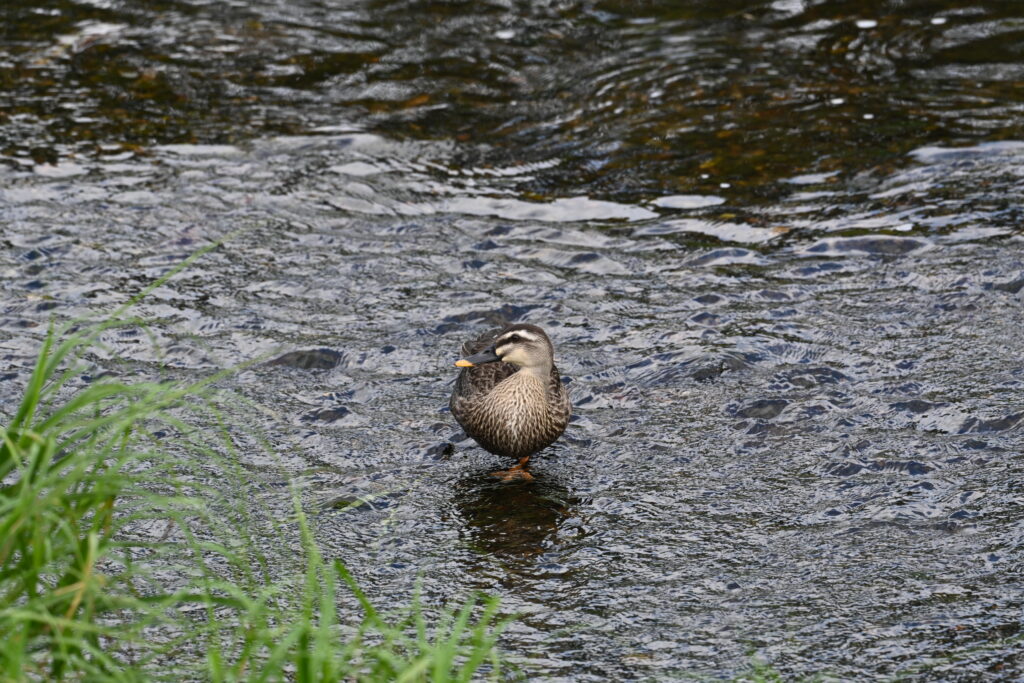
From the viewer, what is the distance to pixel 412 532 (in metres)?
6.44

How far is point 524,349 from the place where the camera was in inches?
279

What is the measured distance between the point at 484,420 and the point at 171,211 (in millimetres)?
4635

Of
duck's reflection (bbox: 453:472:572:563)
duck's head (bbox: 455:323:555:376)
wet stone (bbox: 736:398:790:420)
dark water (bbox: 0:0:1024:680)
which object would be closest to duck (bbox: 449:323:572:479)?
duck's head (bbox: 455:323:555:376)

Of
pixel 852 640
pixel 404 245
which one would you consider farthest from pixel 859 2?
pixel 852 640

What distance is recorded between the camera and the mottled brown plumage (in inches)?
273

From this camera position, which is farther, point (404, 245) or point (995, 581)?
point (404, 245)

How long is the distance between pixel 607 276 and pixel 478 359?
2.50 meters

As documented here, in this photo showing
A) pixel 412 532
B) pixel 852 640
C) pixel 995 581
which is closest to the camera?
pixel 852 640

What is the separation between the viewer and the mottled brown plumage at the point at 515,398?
693 centimetres

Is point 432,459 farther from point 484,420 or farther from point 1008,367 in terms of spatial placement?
point 1008,367

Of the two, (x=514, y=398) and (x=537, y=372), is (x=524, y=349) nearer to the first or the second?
(x=537, y=372)

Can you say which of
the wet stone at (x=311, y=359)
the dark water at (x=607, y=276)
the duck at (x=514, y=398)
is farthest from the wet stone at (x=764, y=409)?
the wet stone at (x=311, y=359)

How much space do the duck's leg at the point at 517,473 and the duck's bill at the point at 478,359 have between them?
63 cm

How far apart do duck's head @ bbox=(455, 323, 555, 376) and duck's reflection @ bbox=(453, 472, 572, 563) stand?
671 mm
